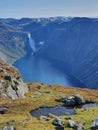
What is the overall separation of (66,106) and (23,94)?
2073 centimetres

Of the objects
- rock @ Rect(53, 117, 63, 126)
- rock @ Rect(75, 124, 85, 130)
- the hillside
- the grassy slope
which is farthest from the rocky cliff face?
rock @ Rect(75, 124, 85, 130)

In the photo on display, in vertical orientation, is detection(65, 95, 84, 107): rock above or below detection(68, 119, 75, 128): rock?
below

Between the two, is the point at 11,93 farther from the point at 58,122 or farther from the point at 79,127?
the point at 79,127

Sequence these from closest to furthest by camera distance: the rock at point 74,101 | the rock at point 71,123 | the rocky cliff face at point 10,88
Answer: the rock at point 71,123
the rock at point 74,101
the rocky cliff face at point 10,88

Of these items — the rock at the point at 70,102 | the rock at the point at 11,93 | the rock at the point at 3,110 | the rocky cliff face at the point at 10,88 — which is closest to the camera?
the rock at the point at 3,110

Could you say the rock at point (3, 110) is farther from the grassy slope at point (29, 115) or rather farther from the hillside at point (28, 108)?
the grassy slope at point (29, 115)

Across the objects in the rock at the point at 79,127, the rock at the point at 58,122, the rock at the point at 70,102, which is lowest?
the rock at the point at 70,102

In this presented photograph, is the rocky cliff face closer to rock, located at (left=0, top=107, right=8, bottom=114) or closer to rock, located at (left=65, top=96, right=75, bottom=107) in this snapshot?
rock, located at (left=0, top=107, right=8, bottom=114)

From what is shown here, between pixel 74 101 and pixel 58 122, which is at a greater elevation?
pixel 58 122

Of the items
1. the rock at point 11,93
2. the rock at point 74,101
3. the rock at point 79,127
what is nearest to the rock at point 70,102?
the rock at point 74,101

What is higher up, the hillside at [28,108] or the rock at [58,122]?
the rock at [58,122]

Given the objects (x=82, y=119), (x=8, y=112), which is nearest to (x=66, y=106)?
(x=8, y=112)

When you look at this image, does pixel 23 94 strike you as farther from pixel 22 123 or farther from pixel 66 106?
pixel 22 123

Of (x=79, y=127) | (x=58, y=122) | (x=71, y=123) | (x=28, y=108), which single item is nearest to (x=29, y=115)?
(x=28, y=108)
